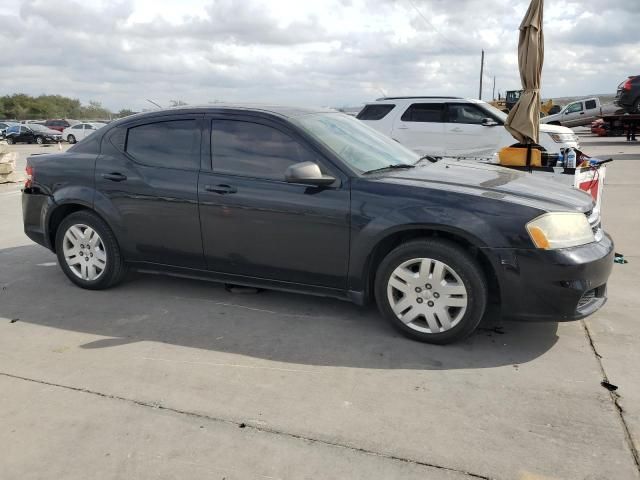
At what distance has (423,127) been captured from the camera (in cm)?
1210

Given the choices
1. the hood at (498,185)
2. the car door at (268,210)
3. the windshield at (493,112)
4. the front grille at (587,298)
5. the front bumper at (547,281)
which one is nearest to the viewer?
the front bumper at (547,281)

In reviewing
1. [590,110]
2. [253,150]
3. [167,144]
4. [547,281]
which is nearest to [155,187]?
[167,144]

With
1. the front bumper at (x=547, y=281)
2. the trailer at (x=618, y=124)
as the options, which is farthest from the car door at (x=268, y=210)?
the trailer at (x=618, y=124)

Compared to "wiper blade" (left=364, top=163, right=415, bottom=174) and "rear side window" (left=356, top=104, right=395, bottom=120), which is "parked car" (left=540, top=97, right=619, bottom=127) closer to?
"rear side window" (left=356, top=104, right=395, bottom=120)

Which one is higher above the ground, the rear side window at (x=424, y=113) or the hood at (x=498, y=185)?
the rear side window at (x=424, y=113)

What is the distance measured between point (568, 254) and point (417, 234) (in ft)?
3.10

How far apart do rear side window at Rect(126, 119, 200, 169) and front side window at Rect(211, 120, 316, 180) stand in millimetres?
192

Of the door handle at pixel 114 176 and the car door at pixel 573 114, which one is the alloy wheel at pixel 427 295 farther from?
the car door at pixel 573 114

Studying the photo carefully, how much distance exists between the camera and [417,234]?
150 inches

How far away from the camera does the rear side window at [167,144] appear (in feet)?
14.6

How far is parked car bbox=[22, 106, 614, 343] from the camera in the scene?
3555 mm

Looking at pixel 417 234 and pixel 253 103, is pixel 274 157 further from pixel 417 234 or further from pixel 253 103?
pixel 417 234

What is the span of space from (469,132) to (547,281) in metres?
8.82

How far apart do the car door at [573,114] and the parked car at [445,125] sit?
20776 millimetres
